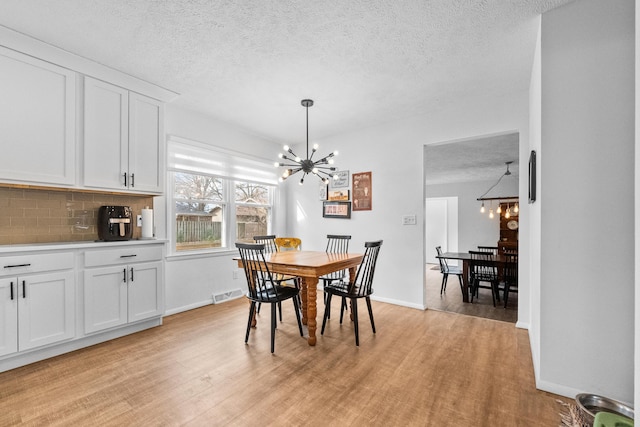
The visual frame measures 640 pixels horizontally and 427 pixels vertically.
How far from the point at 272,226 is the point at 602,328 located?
441 cm

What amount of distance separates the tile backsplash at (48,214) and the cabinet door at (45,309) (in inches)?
20.2

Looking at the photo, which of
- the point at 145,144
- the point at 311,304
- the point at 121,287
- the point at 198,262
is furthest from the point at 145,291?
the point at 311,304

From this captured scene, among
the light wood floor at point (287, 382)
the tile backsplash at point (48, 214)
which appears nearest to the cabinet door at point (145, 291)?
the light wood floor at point (287, 382)

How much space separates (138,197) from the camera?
140 inches

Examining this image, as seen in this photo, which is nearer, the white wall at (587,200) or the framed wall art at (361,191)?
the white wall at (587,200)

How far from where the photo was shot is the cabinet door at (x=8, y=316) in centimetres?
230

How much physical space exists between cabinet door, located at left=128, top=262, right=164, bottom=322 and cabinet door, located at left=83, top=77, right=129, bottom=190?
862 mm

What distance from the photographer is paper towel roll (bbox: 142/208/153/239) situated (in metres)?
3.47

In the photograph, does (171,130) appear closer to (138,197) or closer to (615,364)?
(138,197)

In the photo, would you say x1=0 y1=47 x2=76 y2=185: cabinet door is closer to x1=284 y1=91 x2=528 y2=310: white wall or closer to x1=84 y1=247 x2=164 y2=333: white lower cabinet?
x1=84 y1=247 x2=164 y2=333: white lower cabinet

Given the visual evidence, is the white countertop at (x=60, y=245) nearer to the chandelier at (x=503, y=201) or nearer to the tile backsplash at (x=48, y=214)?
the tile backsplash at (x=48, y=214)

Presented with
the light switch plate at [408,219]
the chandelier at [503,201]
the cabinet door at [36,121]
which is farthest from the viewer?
Result: the chandelier at [503,201]

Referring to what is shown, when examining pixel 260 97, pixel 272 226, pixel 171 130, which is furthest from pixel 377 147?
pixel 171 130

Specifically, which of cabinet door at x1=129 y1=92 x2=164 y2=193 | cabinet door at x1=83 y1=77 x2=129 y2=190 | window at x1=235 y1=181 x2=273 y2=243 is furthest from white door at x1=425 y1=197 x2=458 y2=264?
cabinet door at x1=83 y1=77 x2=129 y2=190
